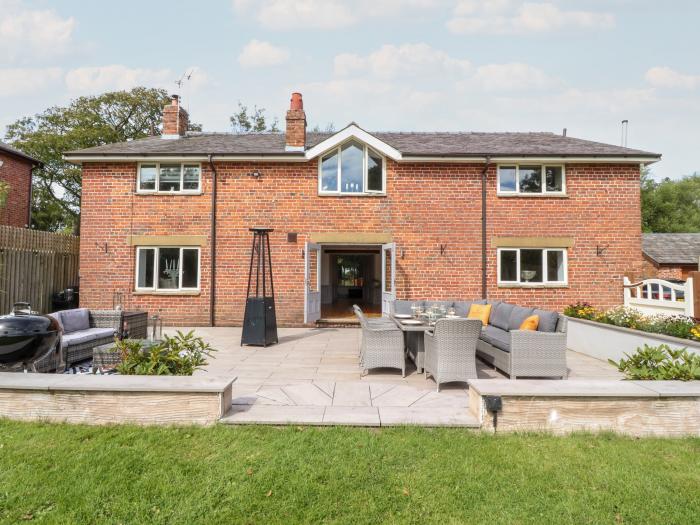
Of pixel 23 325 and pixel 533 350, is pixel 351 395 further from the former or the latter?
pixel 23 325

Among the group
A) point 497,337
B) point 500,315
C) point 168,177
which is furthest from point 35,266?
point 500,315

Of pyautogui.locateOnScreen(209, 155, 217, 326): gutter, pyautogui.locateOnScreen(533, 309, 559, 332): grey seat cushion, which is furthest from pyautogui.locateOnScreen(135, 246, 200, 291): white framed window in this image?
pyautogui.locateOnScreen(533, 309, 559, 332): grey seat cushion

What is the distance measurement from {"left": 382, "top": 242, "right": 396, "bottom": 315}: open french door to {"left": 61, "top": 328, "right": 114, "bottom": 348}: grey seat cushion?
6846mm

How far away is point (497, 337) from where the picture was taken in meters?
7.05

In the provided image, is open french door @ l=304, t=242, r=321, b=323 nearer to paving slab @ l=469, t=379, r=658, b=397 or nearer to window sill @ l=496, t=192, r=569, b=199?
window sill @ l=496, t=192, r=569, b=199

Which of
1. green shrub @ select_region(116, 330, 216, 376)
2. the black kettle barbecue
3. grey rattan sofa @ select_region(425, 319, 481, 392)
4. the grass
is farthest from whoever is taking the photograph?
grey rattan sofa @ select_region(425, 319, 481, 392)

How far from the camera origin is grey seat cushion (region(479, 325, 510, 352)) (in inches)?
256

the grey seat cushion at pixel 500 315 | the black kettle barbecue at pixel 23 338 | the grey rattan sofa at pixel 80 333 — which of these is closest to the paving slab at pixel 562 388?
the grey seat cushion at pixel 500 315

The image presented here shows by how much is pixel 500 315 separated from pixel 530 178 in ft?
18.8

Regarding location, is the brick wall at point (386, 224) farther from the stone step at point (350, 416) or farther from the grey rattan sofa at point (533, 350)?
the stone step at point (350, 416)

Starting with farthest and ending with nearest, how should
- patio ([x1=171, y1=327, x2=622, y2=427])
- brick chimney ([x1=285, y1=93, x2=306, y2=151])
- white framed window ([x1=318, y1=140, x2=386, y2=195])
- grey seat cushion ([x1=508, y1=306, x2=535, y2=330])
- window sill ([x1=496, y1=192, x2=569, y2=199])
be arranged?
brick chimney ([x1=285, y1=93, x2=306, y2=151]) < white framed window ([x1=318, y1=140, x2=386, y2=195]) < window sill ([x1=496, y1=192, x2=569, y2=199]) < grey seat cushion ([x1=508, y1=306, x2=535, y2=330]) < patio ([x1=171, y1=327, x2=622, y2=427])

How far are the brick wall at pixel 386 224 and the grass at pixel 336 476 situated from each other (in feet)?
25.9

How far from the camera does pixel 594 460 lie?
11.0 ft

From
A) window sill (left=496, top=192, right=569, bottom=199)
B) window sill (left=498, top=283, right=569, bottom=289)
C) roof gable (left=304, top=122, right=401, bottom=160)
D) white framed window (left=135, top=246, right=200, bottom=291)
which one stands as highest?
roof gable (left=304, top=122, right=401, bottom=160)
